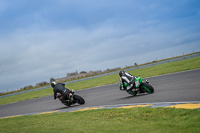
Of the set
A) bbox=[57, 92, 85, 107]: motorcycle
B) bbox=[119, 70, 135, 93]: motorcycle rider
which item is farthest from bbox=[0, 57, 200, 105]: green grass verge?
bbox=[57, 92, 85, 107]: motorcycle

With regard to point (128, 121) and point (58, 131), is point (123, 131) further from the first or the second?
point (58, 131)

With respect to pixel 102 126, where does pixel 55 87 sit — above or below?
above

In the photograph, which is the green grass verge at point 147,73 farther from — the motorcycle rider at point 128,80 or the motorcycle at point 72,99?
the motorcycle at point 72,99

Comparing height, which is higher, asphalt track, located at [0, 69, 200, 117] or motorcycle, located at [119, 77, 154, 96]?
motorcycle, located at [119, 77, 154, 96]

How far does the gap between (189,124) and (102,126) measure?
7.55ft

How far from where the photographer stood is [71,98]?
1527 centimetres

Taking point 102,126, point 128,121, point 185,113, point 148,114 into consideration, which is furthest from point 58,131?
point 185,113

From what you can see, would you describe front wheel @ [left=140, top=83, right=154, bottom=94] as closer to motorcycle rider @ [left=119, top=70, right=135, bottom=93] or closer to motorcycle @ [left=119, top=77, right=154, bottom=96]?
motorcycle @ [left=119, top=77, right=154, bottom=96]

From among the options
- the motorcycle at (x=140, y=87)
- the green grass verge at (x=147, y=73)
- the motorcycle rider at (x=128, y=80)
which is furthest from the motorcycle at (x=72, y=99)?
the green grass verge at (x=147, y=73)

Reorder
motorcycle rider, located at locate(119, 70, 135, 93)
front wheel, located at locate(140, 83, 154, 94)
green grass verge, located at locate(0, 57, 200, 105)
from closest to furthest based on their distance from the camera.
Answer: front wheel, located at locate(140, 83, 154, 94) → motorcycle rider, located at locate(119, 70, 135, 93) → green grass verge, located at locate(0, 57, 200, 105)

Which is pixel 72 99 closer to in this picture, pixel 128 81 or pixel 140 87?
pixel 128 81

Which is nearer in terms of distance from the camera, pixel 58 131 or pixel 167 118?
pixel 167 118

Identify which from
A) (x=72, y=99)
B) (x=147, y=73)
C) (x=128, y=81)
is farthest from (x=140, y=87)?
(x=147, y=73)

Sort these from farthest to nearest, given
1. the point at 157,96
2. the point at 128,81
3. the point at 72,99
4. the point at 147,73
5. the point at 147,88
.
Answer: the point at 147,73 < the point at 72,99 < the point at 128,81 < the point at 147,88 < the point at 157,96
